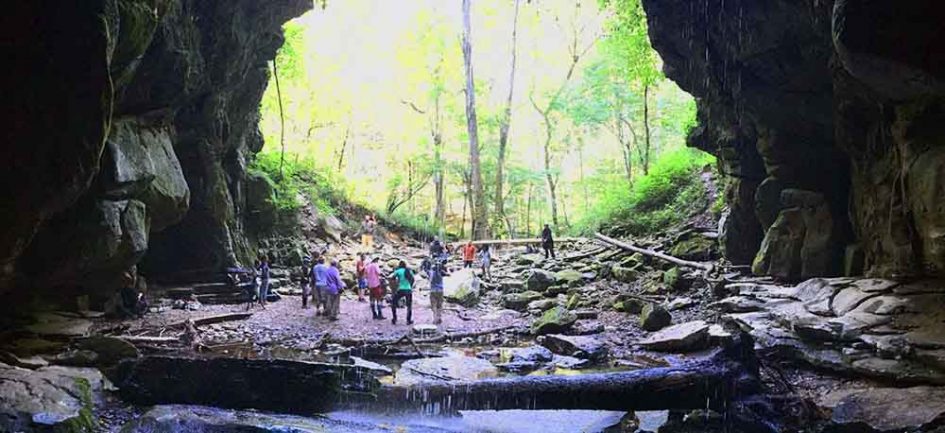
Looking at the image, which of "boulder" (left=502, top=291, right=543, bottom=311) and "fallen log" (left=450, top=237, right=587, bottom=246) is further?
"fallen log" (left=450, top=237, right=587, bottom=246)

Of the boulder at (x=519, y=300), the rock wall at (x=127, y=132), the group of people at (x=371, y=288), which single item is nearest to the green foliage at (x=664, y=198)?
the boulder at (x=519, y=300)

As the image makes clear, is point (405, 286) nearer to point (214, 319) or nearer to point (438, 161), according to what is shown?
point (214, 319)

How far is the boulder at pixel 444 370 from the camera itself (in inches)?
408

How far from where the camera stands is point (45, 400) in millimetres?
7480

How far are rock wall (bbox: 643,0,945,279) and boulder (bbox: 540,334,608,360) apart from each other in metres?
4.74

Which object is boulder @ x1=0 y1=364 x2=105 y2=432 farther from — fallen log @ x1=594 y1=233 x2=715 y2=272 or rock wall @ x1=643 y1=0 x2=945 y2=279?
fallen log @ x1=594 y1=233 x2=715 y2=272

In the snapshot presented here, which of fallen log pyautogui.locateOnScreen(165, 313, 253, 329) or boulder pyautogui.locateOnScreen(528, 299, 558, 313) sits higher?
boulder pyautogui.locateOnScreen(528, 299, 558, 313)

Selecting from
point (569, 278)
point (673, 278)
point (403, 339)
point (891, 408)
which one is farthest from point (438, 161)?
point (891, 408)

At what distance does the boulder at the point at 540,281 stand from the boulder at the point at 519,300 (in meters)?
0.78

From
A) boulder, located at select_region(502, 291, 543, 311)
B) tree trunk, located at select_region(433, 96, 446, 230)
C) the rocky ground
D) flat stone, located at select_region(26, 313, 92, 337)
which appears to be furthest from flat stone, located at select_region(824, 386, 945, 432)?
tree trunk, located at select_region(433, 96, 446, 230)

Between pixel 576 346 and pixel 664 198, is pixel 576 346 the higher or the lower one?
the lower one

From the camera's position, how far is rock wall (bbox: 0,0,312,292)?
343 inches

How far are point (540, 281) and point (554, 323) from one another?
5.23 metres

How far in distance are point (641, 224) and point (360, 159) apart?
→ 2220 cm
